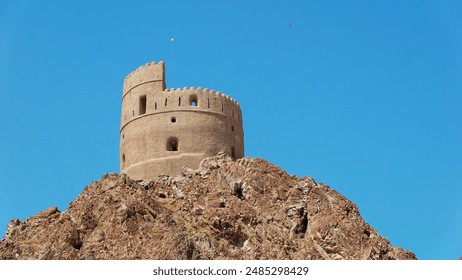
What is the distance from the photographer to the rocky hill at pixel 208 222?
39.0 meters

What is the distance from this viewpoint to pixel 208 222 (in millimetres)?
42156

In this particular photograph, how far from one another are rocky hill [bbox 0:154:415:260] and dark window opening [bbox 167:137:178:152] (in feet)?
8.14

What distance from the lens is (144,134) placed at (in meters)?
48.6

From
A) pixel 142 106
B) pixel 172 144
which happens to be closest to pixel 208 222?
pixel 172 144

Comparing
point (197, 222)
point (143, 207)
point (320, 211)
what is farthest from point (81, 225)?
point (320, 211)

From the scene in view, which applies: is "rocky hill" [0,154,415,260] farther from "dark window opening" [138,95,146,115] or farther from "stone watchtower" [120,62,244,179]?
"dark window opening" [138,95,146,115]

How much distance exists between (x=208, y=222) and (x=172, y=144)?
807 centimetres

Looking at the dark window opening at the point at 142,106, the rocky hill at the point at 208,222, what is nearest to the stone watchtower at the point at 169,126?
the dark window opening at the point at 142,106

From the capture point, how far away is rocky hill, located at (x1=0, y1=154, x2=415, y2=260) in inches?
1535

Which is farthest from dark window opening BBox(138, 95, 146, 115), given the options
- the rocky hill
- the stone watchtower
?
the rocky hill

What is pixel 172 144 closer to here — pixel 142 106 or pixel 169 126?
pixel 169 126
